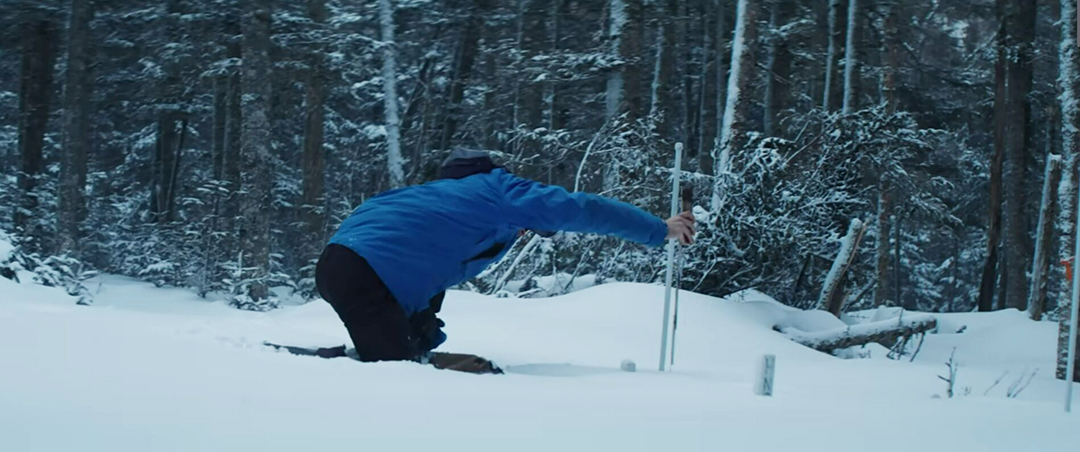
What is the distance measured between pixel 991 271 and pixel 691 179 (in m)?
9.67

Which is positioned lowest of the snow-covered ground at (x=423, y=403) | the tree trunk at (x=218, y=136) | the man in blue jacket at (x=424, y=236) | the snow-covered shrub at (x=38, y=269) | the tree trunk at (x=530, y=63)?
the snow-covered shrub at (x=38, y=269)

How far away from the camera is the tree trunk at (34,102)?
1708cm

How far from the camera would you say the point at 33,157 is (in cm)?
1808

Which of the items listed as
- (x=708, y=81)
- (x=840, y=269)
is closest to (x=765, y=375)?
(x=840, y=269)

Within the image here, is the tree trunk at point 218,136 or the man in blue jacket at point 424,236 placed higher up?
the tree trunk at point 218,136

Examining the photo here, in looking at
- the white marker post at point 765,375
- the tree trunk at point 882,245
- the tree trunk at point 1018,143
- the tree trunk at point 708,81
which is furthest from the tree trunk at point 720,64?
the white marker post at point 765,375

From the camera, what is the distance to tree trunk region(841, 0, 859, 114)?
14.2 m

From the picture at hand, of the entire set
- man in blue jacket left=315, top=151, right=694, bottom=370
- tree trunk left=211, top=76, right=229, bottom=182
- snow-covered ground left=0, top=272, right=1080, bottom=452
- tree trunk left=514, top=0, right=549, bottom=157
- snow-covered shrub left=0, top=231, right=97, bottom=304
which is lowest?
snow-covered shrub left=0, top=231, right=97, bottom=304

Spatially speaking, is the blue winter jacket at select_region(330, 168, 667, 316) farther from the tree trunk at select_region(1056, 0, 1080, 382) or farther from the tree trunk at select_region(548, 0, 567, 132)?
the tree trunk at select_region(548, 0, 567, 132)

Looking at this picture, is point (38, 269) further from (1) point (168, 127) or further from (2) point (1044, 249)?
→ (2) point (1044, 249)

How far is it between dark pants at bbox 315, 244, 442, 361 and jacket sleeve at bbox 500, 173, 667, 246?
2.23 feet

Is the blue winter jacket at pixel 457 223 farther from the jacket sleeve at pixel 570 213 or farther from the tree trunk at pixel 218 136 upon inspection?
the tree trunk at pixel 218 136

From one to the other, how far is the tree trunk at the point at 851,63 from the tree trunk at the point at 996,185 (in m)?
3.75

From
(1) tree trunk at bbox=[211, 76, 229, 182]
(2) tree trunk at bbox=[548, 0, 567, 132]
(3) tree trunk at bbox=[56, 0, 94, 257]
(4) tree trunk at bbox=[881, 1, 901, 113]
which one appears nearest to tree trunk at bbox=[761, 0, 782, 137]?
(4) tree trunk at bbox=[881, 1, 901, 113]
